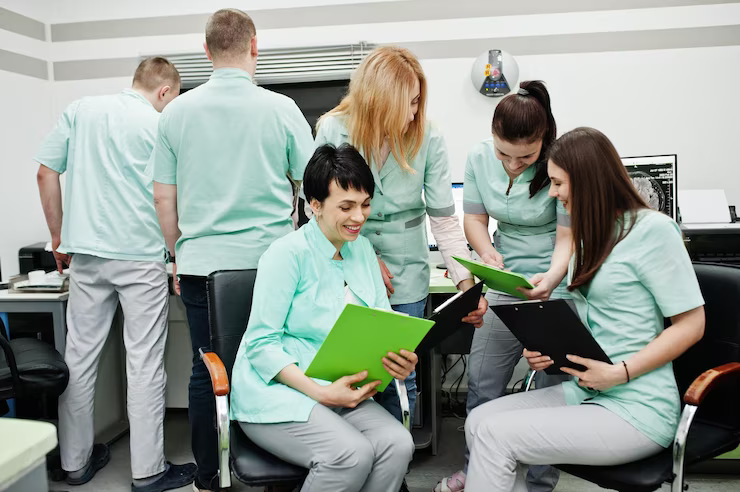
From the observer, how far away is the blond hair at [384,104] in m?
1.86

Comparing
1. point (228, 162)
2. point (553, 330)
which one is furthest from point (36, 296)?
point (553, 330)

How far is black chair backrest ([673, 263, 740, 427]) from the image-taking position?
1736 mm

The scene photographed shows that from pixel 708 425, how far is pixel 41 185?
2631 mm

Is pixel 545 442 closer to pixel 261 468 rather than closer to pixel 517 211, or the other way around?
pixel 261 468

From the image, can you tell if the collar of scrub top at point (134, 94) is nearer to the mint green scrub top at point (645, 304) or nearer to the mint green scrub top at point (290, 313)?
the mint green scrub top at point (290, 313)

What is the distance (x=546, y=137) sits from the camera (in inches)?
79.6

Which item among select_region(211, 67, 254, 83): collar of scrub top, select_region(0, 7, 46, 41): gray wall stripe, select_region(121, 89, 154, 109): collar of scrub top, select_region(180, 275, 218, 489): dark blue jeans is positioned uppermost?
select_region(0, 7, 46, 41): gray wall stripe

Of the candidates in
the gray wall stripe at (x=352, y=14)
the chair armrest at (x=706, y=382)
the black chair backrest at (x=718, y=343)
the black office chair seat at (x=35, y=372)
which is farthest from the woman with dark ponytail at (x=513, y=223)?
the black office chair seat at (x=35, y=372)

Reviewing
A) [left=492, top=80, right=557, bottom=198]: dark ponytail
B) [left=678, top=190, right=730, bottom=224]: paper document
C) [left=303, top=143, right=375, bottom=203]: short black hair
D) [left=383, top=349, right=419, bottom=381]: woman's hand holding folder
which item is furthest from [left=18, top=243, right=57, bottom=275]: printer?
[left=678, top=190, right=730, bottom=224]: paper document

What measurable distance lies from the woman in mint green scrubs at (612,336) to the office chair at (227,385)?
0.32 meters

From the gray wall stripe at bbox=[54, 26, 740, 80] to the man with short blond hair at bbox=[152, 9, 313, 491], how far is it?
5.02 feet

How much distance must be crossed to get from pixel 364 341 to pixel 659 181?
2.06 m

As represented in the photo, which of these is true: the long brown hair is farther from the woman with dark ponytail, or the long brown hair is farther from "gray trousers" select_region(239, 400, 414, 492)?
"gray trousers" select_region(239, 400, 414, 492)

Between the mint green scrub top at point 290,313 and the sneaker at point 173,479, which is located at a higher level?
the mint green scrub top at point 290,313
